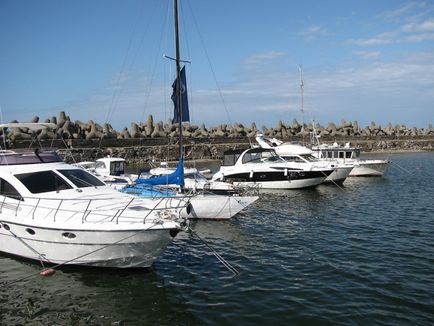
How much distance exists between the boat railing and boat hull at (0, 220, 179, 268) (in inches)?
15.7

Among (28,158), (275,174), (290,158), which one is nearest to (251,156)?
(275,174)

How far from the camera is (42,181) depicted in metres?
12.7

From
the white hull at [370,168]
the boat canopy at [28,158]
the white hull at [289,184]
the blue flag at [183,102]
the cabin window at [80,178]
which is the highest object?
the blue flag at [183,102]

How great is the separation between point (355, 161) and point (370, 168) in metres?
1.34

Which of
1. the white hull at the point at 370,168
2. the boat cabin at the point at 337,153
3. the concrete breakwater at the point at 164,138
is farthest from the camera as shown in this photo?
the concrete breakwater at the point at 164,138

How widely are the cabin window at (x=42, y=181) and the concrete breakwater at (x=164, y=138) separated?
18.1m

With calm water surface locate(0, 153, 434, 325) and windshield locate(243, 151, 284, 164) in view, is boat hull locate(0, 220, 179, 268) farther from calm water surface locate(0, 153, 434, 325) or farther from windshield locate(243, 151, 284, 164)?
windshield locate(243, 151, 284, 164)

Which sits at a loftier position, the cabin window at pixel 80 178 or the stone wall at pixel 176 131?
the stone wall at pixel 176 131

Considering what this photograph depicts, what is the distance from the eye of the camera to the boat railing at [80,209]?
1095 cm

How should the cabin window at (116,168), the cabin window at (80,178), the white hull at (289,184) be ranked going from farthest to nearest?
the white hull at (289,184) < the cabin window at (116,168) < the cabin window at (80,178)

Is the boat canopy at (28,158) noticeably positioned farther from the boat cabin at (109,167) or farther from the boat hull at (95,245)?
the boat cabin at (109,167)

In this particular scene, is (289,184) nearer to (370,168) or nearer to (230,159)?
(230,159)

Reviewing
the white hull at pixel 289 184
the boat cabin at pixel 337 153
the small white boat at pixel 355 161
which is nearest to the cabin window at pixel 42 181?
the white hull at pixel 289 184

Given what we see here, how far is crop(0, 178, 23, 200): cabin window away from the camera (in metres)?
12.4
